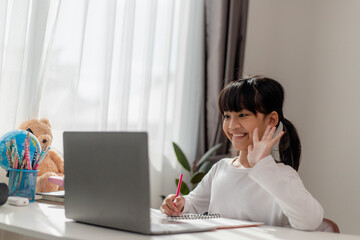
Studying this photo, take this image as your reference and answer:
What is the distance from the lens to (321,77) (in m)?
2.96

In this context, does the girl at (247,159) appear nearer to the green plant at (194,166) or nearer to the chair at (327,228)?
the chair at (327,228)

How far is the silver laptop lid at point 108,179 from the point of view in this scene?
943 mm

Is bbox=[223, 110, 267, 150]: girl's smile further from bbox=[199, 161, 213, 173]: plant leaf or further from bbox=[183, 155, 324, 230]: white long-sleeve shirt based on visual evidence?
bbox=[199, 161, 213, 173]: plant leaf

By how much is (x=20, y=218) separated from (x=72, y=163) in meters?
0.18

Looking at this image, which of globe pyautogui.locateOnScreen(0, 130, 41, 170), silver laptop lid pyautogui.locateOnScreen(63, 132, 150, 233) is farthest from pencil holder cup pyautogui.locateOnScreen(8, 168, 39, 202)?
silver laptop lid pyautogui.locateOnScreen(63, 132, 150, 233)

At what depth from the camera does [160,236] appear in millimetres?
958

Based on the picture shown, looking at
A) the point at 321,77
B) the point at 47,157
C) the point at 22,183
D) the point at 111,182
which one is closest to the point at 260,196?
the point at 111,182

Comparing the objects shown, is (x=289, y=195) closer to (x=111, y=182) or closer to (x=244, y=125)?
(x=244, y=125)

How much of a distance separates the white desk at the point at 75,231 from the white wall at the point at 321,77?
67.3 inches

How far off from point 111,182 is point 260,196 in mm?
577

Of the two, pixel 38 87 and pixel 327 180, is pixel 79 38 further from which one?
pixel 327 180

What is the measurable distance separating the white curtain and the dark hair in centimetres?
84

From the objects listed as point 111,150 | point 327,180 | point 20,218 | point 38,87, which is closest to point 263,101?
point 111,150

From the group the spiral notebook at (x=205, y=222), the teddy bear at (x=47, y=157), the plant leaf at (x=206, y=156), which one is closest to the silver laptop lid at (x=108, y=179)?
the spiral notebook at (x=205, y=222)
